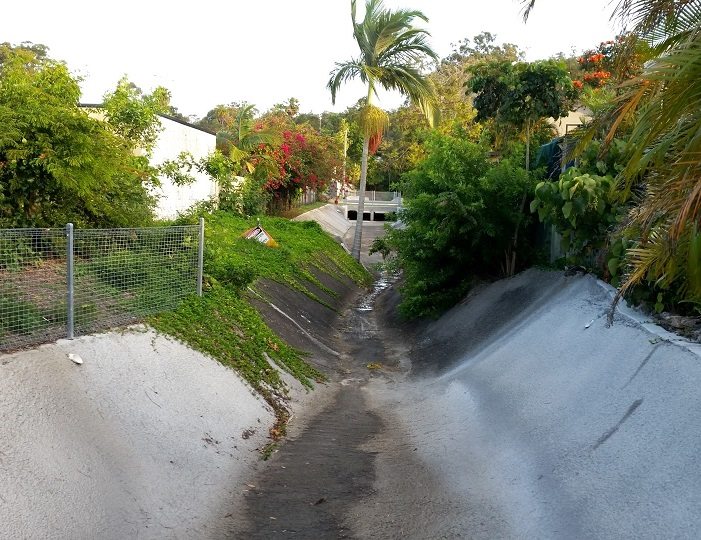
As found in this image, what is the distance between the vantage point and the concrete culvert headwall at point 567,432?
5938mm

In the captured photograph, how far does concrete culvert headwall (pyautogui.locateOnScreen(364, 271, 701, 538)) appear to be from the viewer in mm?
5938

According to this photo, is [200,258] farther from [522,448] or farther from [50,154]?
[522,448]

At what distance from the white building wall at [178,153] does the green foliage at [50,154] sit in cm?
602

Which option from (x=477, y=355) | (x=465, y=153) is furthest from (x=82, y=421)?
(x=465, y=153)

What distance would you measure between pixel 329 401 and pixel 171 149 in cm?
1147

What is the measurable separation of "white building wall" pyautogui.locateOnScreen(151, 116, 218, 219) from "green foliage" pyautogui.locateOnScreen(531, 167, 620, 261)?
9.40m

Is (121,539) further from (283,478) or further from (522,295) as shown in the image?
(522,295)

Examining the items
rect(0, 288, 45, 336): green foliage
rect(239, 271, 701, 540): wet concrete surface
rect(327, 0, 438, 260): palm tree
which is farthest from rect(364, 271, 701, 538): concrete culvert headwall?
rect(327, 0, 438, 260): palm tree

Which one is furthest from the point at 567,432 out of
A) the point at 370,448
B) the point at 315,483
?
the point at 370,448

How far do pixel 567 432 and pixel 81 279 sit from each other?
5852mm

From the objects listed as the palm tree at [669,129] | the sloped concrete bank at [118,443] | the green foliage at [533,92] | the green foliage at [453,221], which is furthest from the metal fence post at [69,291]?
the green foliage at [533,92]

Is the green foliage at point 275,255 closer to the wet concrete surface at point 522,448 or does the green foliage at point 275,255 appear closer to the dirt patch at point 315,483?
the wet concrete surface at point 522,448

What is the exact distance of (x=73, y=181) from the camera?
11.1 metres

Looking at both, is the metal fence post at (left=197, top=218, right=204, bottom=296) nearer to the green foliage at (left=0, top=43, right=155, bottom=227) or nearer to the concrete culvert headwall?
the green foliage at (left=0, top=43, right=155, bottom=227)
